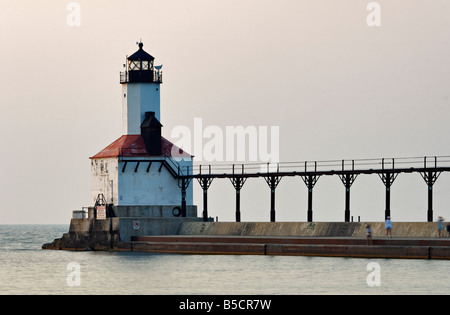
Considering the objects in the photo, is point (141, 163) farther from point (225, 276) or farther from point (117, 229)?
point (225, 276)

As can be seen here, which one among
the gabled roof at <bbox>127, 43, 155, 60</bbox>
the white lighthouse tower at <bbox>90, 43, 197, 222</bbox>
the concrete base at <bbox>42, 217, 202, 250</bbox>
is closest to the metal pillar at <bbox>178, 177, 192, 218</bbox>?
the white lighthouse tower at <bbox>90, 43, 197, 222</bbox>

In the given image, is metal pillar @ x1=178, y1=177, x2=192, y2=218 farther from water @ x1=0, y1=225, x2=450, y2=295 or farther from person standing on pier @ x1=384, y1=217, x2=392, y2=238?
person standing on pier @ x1=384, y1=217, x2=392, y2=238

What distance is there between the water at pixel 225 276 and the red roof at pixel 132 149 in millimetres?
9729

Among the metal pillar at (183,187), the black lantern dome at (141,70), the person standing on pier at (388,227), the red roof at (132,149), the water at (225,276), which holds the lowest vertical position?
the water at (225,276)

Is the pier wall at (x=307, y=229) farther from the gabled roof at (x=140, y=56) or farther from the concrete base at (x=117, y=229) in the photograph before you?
the gabled roof at (x=140, y=56)

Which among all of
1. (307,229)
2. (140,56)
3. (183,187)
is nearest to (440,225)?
(307,229)

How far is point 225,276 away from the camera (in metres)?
51.8

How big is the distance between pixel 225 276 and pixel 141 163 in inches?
844

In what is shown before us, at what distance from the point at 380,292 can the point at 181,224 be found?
2751 centimetres

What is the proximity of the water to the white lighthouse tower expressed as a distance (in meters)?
8.08

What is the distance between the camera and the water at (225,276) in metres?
46.7

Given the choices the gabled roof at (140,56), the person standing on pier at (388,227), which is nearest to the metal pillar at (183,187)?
the gabled roof at (140,56)

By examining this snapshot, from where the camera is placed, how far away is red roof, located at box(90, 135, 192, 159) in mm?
71938

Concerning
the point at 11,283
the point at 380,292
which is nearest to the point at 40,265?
the point at 11,283
